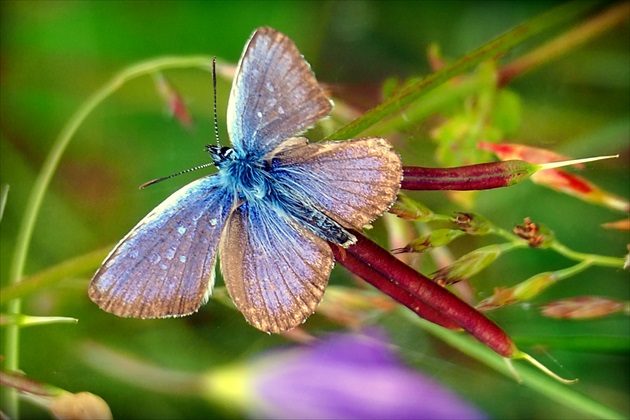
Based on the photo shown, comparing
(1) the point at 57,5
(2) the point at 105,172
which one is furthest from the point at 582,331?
(1) the point at 57,5

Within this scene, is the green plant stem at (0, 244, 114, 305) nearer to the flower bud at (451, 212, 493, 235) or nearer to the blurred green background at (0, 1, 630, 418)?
the blurred green background at (0, 1, 630, 418)

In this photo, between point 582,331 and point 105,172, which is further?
point 105,172

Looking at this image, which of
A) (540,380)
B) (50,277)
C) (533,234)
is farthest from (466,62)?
(50,277)

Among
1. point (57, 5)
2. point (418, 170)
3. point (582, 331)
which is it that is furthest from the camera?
point (57, 5)

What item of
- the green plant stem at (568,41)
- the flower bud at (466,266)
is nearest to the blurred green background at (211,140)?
the green plant stem at (568,41)

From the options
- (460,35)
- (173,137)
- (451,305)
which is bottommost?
(451,305)

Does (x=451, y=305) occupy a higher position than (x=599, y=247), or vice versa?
(x=599, y=247)

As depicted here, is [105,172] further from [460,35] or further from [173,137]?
[460,35]
